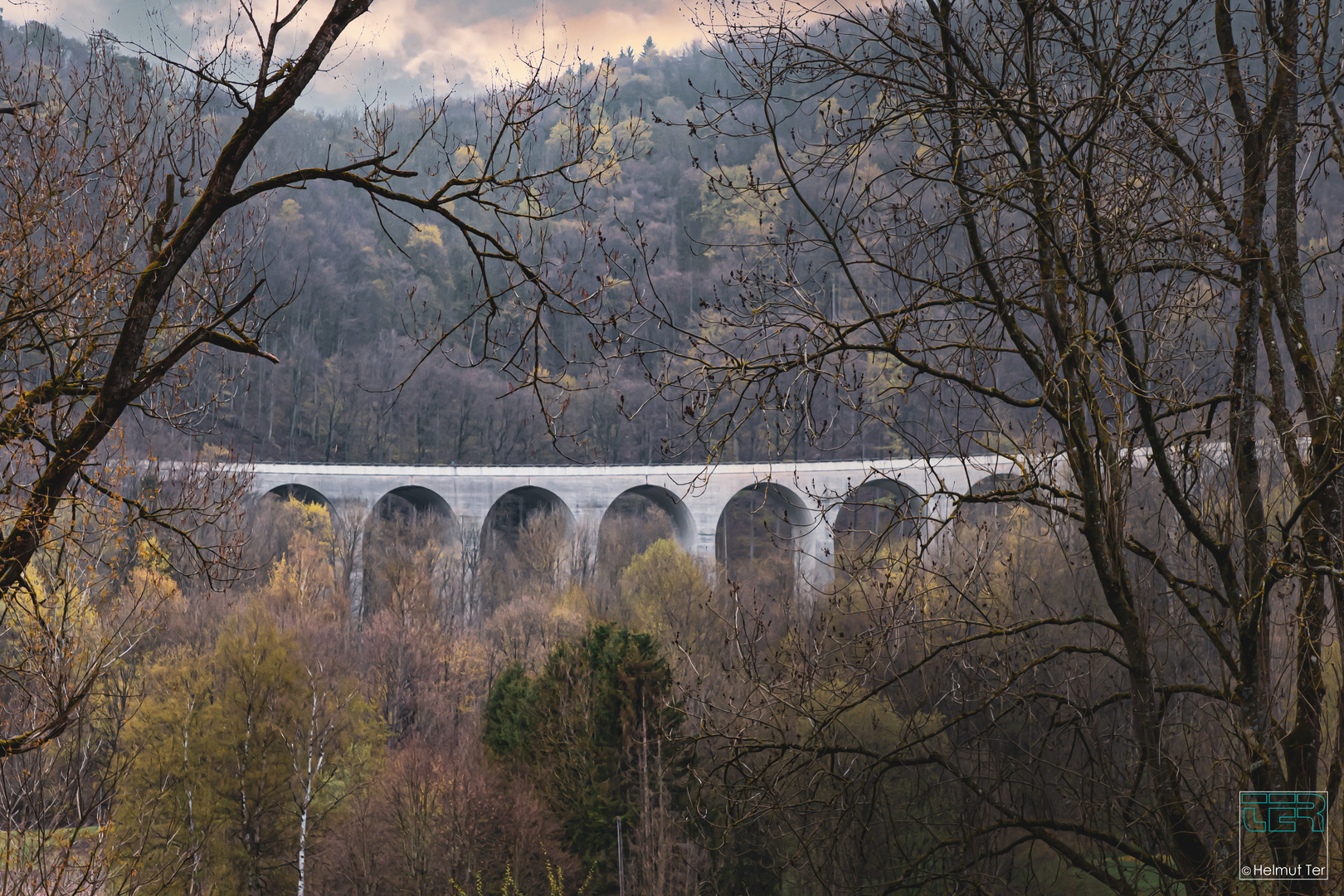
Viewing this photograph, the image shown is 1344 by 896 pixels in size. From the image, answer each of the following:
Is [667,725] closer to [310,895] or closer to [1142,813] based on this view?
[310,895]

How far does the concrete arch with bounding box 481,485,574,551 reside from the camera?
3841 centimetres

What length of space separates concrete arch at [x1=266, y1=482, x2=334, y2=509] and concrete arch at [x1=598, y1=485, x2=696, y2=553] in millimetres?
10989

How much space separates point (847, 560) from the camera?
12.4ft

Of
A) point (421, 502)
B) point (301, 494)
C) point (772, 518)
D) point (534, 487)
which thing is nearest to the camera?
point (772, 518)

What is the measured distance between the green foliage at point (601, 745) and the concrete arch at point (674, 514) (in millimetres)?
20369

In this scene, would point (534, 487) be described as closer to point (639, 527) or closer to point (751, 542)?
point (639, 527)

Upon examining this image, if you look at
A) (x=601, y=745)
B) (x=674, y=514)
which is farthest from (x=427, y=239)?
(x=601, y=745)

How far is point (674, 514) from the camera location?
40344 mm

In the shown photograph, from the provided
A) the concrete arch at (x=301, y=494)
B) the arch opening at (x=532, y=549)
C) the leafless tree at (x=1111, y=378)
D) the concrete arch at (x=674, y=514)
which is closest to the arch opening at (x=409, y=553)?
the arch opening at (x=532, y=549)

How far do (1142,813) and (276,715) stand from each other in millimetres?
17072

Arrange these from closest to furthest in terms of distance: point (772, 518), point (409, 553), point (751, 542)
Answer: point (772, 518) < point (409, 553) < point (751, 542)

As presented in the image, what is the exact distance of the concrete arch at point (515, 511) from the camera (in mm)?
38406

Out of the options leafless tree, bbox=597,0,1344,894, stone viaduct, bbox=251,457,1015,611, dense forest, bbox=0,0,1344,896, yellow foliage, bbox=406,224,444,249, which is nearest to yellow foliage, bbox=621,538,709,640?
dense forest, bbox=0,0,1344,896

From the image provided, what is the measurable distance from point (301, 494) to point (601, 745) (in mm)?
25564
